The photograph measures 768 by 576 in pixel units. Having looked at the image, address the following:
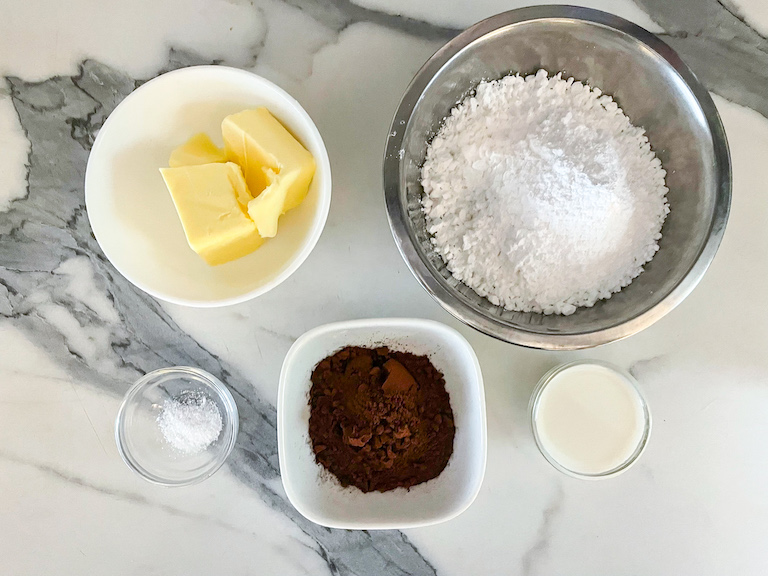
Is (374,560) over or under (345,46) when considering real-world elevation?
under

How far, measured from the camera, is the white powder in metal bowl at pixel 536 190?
2.79ft

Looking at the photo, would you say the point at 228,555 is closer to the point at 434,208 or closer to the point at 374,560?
the point at 374,560

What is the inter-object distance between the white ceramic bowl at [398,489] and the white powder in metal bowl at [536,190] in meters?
0.14

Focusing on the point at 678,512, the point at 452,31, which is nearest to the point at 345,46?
the point at 452,31

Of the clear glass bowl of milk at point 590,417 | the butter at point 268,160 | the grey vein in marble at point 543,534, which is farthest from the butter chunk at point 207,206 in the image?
the grey vein in marble at point 543,534

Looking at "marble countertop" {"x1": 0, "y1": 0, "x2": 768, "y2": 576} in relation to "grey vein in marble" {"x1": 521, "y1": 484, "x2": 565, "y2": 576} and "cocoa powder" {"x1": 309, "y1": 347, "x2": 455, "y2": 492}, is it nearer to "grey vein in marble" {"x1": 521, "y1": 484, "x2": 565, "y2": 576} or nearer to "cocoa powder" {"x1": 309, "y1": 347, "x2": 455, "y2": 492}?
"grey vein in marble" {"x1": 521, "y1": 484, "x2": 565, "y2": 576}

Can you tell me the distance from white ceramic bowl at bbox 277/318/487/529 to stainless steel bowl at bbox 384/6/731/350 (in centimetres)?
Answer: 13

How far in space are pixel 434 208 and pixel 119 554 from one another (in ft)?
2.95

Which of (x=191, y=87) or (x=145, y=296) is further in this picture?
(x=145, y=296)

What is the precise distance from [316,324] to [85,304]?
454 mm

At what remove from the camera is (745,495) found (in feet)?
3.36

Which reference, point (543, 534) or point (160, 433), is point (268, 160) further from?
point (543, 534)

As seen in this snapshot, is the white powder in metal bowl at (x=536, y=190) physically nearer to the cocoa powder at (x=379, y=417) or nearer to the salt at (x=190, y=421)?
the cocoa powder at (x=379, y=417)

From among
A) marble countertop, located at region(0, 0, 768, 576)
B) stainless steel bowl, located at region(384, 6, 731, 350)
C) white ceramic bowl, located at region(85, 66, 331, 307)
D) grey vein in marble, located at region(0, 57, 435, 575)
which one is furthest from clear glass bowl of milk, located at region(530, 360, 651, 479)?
white ceramic bowl, located at region(85, 66, 331, 307)
